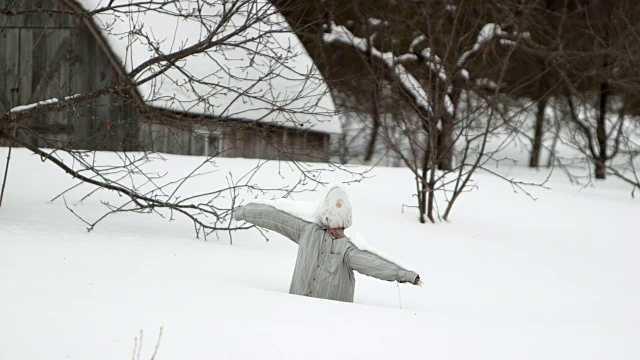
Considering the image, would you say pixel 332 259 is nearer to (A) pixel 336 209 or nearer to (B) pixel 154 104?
(A) pixel 336 209

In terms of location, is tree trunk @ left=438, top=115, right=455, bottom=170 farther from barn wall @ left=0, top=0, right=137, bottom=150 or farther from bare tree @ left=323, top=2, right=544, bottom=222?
barn wall @ left=0, top=0, right=137, bottom=150

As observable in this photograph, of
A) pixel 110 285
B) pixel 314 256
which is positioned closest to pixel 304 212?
pixel 314 256

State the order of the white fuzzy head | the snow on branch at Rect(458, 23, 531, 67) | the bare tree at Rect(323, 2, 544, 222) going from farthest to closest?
the snow on branch at Rect(458, 23, 531, 67) < the bare tree at Rect(323, 2, 544, 222) < the white fuzzy head

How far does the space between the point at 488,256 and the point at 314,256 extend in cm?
456

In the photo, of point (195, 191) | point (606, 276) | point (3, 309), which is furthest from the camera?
point (195, 191)

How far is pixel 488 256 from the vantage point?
34.3ft

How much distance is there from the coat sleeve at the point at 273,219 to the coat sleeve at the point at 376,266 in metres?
0.44

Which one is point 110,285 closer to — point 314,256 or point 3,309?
point 3,309

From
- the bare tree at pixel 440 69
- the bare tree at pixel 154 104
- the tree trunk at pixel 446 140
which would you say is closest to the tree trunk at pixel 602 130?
the bare tree at pixel 440 69

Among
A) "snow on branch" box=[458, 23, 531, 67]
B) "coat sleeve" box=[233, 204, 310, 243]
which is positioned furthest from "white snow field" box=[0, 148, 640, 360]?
Answer: "snow on branch" box=[458, 23, 531, 67]

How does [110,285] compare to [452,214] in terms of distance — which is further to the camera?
[452,214]

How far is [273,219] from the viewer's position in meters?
6.63

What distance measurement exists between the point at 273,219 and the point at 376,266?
884mm

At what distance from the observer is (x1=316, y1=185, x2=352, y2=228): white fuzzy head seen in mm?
6234
